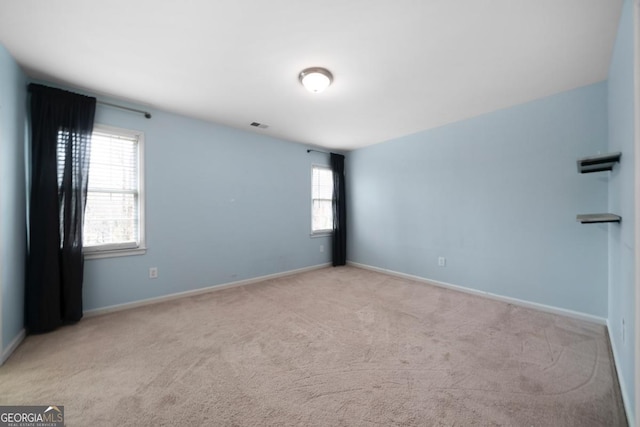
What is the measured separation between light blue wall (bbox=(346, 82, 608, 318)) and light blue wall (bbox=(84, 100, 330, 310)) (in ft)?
5.93

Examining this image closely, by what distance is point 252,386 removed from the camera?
1640 millimetres

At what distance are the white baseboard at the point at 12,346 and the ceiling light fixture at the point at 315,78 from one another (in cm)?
329

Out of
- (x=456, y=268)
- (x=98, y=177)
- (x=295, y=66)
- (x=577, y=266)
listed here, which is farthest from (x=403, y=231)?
(x=98, y=177)

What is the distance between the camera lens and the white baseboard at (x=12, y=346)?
1856 mm

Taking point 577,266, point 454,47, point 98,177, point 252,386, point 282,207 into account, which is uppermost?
point 454,47

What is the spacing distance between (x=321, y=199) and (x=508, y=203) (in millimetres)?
3090

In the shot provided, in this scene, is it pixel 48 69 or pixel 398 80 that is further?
pixel 398 80

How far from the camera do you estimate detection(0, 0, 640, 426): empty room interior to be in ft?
5.08

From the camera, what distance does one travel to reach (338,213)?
5.06 m

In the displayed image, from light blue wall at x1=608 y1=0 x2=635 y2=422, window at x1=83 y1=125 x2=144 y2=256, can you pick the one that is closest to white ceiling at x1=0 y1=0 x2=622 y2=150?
light blue wall at x1=608 y1=0 x2=635 y2=422

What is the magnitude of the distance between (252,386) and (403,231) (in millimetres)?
3333

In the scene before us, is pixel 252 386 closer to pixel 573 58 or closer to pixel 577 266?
pixel 577 266

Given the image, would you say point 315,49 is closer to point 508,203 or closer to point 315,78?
point 315,78

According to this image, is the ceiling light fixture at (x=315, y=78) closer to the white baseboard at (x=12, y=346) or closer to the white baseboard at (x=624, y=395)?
the white baseboard at (x=624, y=395)
